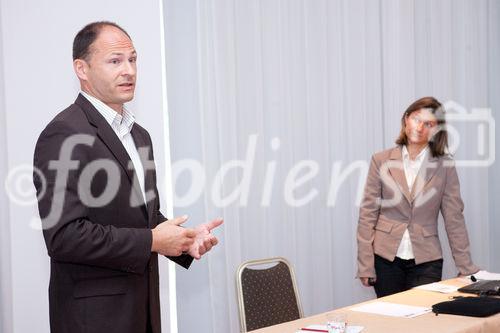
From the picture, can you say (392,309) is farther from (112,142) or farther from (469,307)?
(112,142)

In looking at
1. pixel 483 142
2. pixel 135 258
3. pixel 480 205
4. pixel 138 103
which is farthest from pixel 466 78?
pixel 135 258

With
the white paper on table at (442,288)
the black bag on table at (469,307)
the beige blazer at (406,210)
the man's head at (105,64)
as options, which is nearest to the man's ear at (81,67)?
the man's head at (105,64)

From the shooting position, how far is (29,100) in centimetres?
354

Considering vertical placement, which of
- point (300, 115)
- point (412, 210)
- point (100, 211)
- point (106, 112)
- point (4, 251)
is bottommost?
point (4, 251)

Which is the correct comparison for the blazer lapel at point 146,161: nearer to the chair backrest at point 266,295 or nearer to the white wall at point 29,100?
the chair backrest at point 266,295

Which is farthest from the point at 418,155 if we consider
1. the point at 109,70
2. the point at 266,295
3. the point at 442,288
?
the point at 109,70

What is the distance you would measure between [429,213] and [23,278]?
8.00 feet

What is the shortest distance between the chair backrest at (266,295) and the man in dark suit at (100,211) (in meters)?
0.85

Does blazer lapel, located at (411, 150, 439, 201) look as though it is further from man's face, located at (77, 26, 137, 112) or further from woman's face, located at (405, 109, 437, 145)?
man's face, located at (77, 26, 137, 112)

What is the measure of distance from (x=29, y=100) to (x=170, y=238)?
68.5 inches

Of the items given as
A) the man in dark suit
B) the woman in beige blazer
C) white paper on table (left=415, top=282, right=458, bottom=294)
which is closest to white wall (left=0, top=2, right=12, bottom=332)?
the man in dark suit

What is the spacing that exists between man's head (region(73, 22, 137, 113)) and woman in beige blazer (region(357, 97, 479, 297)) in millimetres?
2153

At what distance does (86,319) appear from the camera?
7.05 ft

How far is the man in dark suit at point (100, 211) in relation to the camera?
6.86 feet
